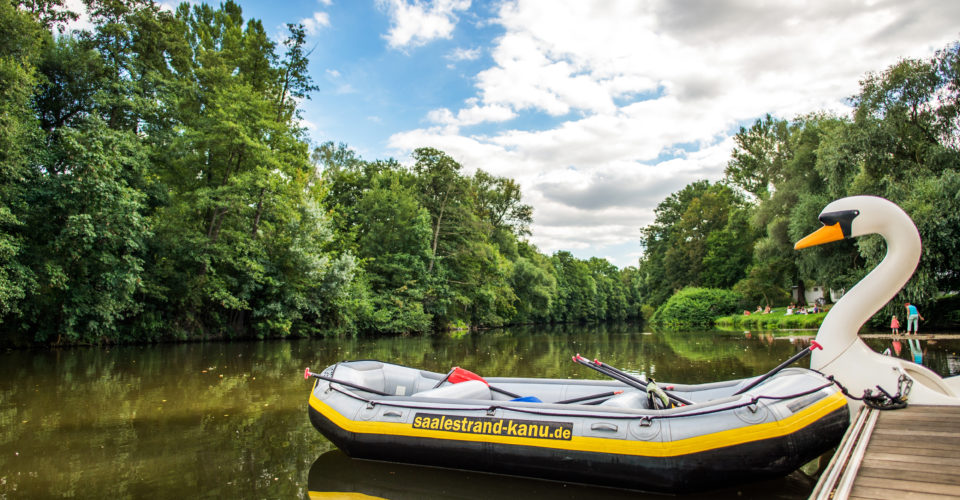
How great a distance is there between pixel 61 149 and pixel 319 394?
16.3 metres

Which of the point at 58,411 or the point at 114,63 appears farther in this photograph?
the point at 114,63

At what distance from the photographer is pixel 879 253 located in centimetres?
1725

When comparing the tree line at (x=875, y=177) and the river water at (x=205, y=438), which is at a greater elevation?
the tree line at (x=875, y=177)

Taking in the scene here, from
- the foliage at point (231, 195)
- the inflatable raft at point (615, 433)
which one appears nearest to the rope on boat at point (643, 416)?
the inflatable raft at point (615, 433)

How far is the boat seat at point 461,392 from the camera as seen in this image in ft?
18.4

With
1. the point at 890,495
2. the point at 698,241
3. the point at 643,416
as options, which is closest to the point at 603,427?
the point at 643,416

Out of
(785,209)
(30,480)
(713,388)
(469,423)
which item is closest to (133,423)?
(30,480)

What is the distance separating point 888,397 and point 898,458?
1748mm

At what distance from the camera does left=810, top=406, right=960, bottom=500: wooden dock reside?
10.2 feet

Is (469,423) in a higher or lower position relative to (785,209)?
lower

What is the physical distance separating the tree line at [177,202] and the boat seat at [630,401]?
1694 cm

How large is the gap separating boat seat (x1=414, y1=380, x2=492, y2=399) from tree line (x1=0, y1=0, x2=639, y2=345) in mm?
14971

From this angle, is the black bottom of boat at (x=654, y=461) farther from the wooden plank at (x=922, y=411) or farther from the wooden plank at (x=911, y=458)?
the wooden plank at (x=922, y=411)

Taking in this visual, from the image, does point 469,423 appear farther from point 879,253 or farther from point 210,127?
point 210,127
